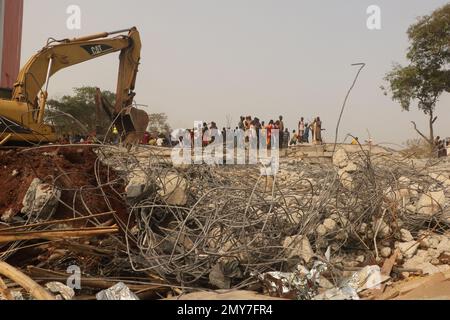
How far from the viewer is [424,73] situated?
2069cm

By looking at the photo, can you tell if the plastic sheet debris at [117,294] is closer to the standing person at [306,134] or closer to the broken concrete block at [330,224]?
the broken concrete block at [330,224]

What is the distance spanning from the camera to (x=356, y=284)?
12.3 feet

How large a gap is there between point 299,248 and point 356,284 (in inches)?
22.3

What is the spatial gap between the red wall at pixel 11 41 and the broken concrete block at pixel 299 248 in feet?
33.1

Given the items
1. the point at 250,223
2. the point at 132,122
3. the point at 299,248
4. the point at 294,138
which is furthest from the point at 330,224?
the point at 294,138

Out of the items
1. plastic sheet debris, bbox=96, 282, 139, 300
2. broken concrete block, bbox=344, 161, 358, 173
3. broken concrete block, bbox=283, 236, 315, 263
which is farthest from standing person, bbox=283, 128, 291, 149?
plastic sheet debris, bbox=96, 282, 139, 300

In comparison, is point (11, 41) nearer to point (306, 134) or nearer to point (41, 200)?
point (41, 200)

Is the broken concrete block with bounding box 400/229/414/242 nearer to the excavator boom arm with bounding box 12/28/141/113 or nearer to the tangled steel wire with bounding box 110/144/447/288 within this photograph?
the tangled steel wire with bounding box 110/144/447/288

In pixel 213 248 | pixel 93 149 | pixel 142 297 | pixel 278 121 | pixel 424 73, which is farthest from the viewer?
pixel 424 73

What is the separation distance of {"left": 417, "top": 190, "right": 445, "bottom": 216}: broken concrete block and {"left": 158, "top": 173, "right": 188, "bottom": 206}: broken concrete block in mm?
2598
